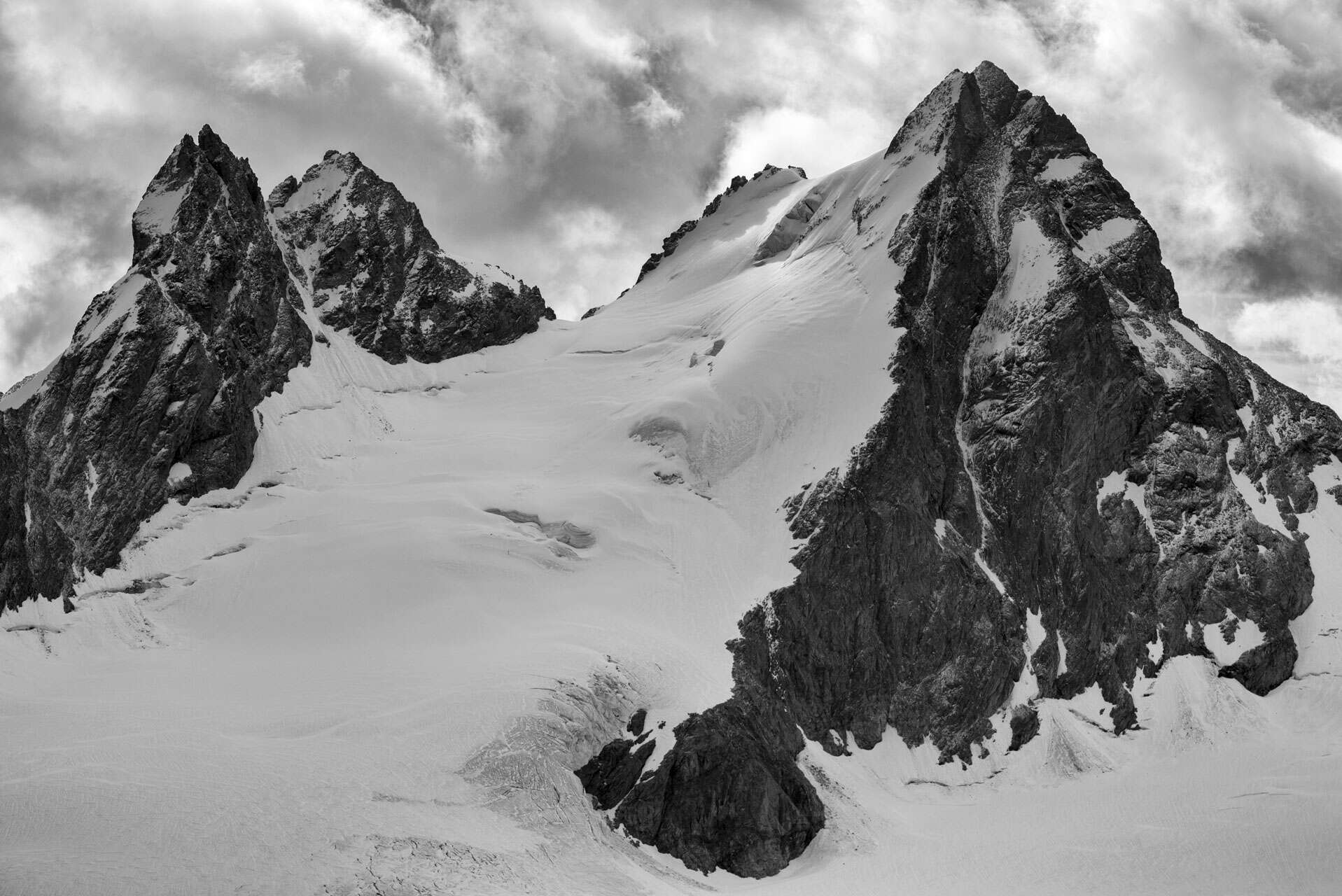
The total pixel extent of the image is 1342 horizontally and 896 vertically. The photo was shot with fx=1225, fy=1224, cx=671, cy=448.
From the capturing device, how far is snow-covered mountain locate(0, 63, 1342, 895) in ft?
169

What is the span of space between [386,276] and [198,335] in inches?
1055

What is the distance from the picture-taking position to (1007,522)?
79.7 meters

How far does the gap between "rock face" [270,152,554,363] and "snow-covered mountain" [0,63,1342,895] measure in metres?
0.40

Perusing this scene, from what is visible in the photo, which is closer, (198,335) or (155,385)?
(155,385)

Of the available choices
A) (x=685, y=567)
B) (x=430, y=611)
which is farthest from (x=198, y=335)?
(x=685, y=567)

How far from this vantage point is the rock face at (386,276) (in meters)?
98.2

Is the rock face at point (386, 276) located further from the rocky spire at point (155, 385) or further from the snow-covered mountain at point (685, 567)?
the rocky spire at point (155, 385)

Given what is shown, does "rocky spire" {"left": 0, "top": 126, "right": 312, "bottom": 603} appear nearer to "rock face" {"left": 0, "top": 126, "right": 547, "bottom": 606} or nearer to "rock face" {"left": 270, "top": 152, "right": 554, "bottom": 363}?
"rock face" {"left": 0, "top": 126, "right": 547, "bottom": 606}

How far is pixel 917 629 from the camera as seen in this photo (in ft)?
236

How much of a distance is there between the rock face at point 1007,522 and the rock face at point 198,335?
34037 mm

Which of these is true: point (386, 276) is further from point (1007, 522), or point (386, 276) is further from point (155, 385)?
point (1007, 522)

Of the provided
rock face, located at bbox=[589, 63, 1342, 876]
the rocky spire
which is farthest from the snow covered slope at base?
rock face, located at bbox=[589, 63, 1342, 876]

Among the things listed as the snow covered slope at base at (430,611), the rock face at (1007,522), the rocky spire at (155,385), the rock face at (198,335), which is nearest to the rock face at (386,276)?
the rock face at (198,335)

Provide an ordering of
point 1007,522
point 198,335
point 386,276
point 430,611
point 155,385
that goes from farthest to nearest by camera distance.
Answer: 1. point 386,276
2. point 1007,522
3. point 198,335
4. point 155,385
5. point 430,611
